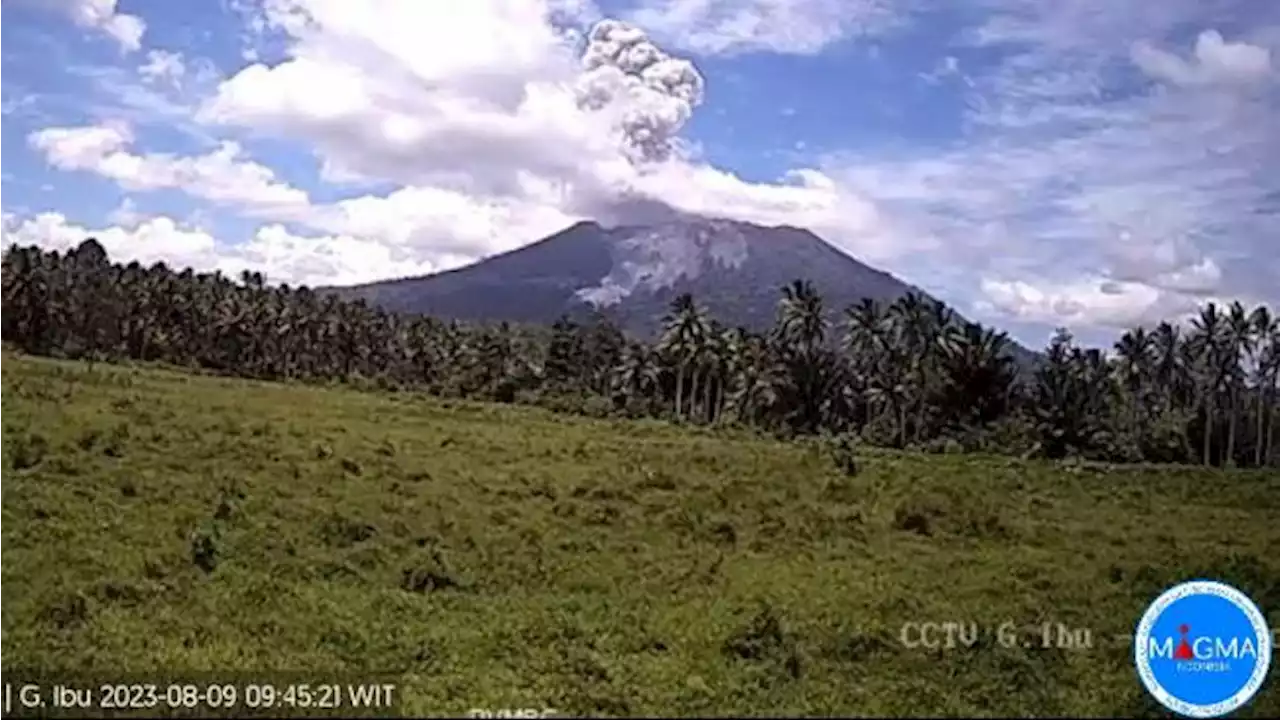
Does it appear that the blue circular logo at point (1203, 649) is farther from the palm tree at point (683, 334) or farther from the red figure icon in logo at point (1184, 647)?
the palm tree at point (683, 334)

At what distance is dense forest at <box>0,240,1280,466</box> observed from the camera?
6347 centimetres

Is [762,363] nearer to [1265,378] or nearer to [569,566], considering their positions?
[1265,378]

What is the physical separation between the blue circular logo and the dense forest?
1891 inches

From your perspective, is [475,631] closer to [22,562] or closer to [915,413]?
[22,562]

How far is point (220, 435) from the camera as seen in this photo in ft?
92.6

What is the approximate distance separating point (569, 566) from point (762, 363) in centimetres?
5670

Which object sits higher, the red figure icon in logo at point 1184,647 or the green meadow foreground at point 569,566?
the red figure icon in logo at point 1184,647

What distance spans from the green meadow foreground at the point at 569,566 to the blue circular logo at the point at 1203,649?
70 cm

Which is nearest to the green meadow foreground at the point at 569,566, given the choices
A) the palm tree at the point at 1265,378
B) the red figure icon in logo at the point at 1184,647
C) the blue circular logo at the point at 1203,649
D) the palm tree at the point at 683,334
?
the blue circular logo at the point at 1203,649

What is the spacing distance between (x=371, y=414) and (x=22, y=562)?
2404cm

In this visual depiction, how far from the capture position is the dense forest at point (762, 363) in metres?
63.5

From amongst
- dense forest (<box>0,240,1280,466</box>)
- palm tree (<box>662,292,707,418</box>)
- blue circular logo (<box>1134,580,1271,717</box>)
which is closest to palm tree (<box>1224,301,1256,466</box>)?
dense forest (<box>0,240,1280,466</box>)

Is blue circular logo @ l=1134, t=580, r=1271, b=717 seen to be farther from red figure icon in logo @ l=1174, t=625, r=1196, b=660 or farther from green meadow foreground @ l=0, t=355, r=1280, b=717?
green meadow foreground @ l=0, t=355, r=1280, b=717

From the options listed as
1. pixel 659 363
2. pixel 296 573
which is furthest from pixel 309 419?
pixel 659 363
